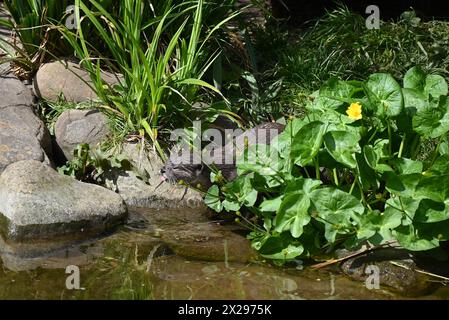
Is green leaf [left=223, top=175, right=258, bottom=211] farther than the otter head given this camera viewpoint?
No

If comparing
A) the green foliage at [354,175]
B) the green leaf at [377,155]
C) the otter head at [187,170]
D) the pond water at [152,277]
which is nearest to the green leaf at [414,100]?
the green foliage at [354,175]

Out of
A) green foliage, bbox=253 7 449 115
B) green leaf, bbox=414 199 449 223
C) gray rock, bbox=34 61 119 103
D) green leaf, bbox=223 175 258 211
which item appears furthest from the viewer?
green foliage, bbox=253 7 449 115

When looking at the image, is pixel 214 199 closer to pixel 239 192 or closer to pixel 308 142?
pixel 239 192

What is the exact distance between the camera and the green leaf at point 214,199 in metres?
4.56

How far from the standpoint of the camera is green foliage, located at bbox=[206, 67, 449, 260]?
3941mm

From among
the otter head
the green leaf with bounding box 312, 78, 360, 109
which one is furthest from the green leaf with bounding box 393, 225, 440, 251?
the otter head

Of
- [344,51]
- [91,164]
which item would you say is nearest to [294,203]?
[91,164]

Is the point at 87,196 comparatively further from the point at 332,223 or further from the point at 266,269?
the point at 332,223

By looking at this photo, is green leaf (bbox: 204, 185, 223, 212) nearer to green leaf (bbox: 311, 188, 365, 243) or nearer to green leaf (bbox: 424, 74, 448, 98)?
green leaf (bbox: 311, 188, 365, 243)

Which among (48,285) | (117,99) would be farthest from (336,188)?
(117,99)

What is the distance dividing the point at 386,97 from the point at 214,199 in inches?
44.7

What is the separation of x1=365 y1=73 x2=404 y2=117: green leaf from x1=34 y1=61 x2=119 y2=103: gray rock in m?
2.32

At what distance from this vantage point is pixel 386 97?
416 centimetres

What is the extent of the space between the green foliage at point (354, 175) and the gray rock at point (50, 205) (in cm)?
69
